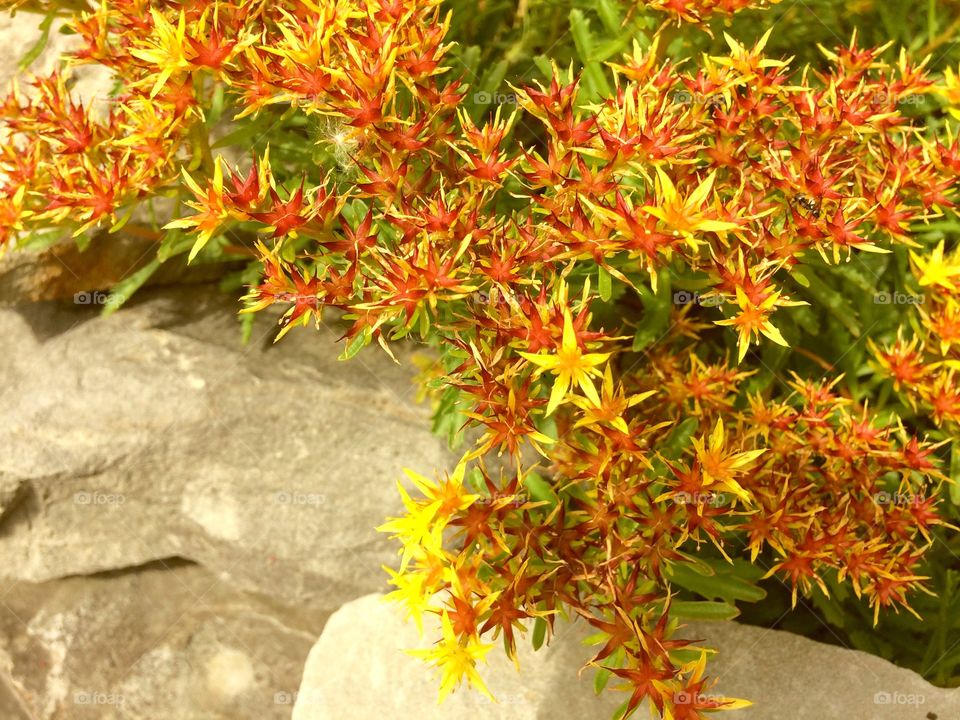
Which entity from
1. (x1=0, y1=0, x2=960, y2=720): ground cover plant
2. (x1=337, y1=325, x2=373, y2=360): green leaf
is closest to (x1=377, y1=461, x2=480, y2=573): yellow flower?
(x1=0, y1=0, x2=960, y2=720): ground cover plant

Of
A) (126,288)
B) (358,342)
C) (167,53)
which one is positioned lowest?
(126,288)

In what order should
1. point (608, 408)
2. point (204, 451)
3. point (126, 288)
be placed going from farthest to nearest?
point (204, 451)
point (126, 288)
point (608, 408)

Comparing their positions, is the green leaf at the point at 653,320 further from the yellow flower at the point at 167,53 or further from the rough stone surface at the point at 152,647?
the rough stone surface at the point at 152,647

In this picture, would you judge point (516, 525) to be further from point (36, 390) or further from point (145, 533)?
point (36, 390)

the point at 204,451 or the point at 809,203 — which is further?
the point at 204,451

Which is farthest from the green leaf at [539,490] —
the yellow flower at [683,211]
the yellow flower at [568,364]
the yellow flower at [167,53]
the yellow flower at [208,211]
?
the yellow flower at [167,53]

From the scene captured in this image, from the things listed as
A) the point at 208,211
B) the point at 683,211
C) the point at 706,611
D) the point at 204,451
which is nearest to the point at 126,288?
the point at 204,451

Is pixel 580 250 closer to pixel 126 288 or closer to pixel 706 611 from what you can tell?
pixel 706 611
